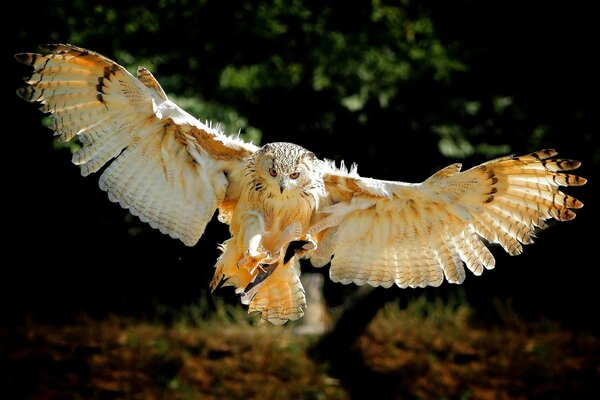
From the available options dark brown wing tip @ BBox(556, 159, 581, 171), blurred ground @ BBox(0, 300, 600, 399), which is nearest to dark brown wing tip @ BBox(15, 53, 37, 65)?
dark brown wing tip @ BBox(556, 159, 581, 171)

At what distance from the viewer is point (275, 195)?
3.60 meters

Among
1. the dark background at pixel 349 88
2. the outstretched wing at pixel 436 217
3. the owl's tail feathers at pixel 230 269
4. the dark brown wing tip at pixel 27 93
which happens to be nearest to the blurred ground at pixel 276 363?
the dark background at pixel 349 88

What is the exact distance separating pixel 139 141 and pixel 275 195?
0.69 metres

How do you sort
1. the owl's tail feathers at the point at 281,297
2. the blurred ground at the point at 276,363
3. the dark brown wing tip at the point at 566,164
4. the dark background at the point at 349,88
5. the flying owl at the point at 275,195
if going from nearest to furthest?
1. the dark brown wing tip at the point at 566,164
2. the flying owl at the point at 275,195
3. the owl's tail feathers at the point at 281,297
4. the dark background at the point at 349,88
5. the blurred ground at the point at 276,363

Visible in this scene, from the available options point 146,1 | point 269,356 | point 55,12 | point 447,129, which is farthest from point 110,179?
point 269,356

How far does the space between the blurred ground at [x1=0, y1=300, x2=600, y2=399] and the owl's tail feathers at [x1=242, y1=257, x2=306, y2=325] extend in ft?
11.8

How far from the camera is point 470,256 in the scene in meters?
3.94

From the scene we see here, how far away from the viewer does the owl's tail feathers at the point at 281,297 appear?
3762 mm

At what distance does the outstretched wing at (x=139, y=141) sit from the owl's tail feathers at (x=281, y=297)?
41 centimetres

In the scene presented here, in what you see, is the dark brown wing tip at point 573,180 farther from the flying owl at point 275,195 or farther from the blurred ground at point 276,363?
the blurred ground at point 276,363

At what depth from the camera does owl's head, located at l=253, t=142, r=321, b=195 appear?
3.47 m

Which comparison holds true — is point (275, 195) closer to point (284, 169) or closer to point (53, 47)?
point (284, 169)

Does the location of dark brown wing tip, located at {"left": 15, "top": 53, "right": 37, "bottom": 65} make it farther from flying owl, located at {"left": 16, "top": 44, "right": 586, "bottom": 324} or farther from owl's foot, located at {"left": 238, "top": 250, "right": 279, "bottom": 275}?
owl's foot, located at {"left": 238, "top": 250, "right": 279, "bottom": 275}

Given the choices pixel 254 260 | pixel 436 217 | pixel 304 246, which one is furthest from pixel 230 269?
pixel 436 217
